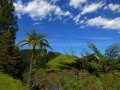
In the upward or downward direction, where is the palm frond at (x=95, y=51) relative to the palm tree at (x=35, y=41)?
downward

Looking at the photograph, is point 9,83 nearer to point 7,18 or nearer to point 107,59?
point 7,18

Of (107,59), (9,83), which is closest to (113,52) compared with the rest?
(107,59)

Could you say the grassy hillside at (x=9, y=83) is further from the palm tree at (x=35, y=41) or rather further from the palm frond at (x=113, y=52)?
the palm frond at (x=113, y=52)

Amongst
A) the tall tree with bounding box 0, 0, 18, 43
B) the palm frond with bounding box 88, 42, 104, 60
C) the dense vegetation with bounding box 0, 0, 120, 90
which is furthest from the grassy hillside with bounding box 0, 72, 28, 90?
the palm frond with bounding box 88, 42, 104, 60

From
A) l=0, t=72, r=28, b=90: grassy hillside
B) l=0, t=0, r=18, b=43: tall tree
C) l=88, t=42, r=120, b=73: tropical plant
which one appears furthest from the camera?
l=0, t=0, r=18, b=43: tall tree

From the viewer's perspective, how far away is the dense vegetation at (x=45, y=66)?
115ft

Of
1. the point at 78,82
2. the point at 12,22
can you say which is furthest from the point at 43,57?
the point at 78,82

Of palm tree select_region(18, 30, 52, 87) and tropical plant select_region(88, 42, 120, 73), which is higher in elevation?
palm tree select_region(18, 30, 52, 87)

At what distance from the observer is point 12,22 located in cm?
7619

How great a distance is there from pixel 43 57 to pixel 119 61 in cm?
4126

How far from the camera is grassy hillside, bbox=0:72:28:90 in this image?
204 ft

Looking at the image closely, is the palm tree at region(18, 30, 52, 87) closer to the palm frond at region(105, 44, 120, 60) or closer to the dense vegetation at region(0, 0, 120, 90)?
the dense vegetation at region(0, 0, 120, 90)

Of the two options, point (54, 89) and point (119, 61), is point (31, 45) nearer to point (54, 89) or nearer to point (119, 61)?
point (54, 89)

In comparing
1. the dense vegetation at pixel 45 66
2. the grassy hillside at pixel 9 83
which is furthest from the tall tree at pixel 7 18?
the grassy hillside at pixel 9 83
